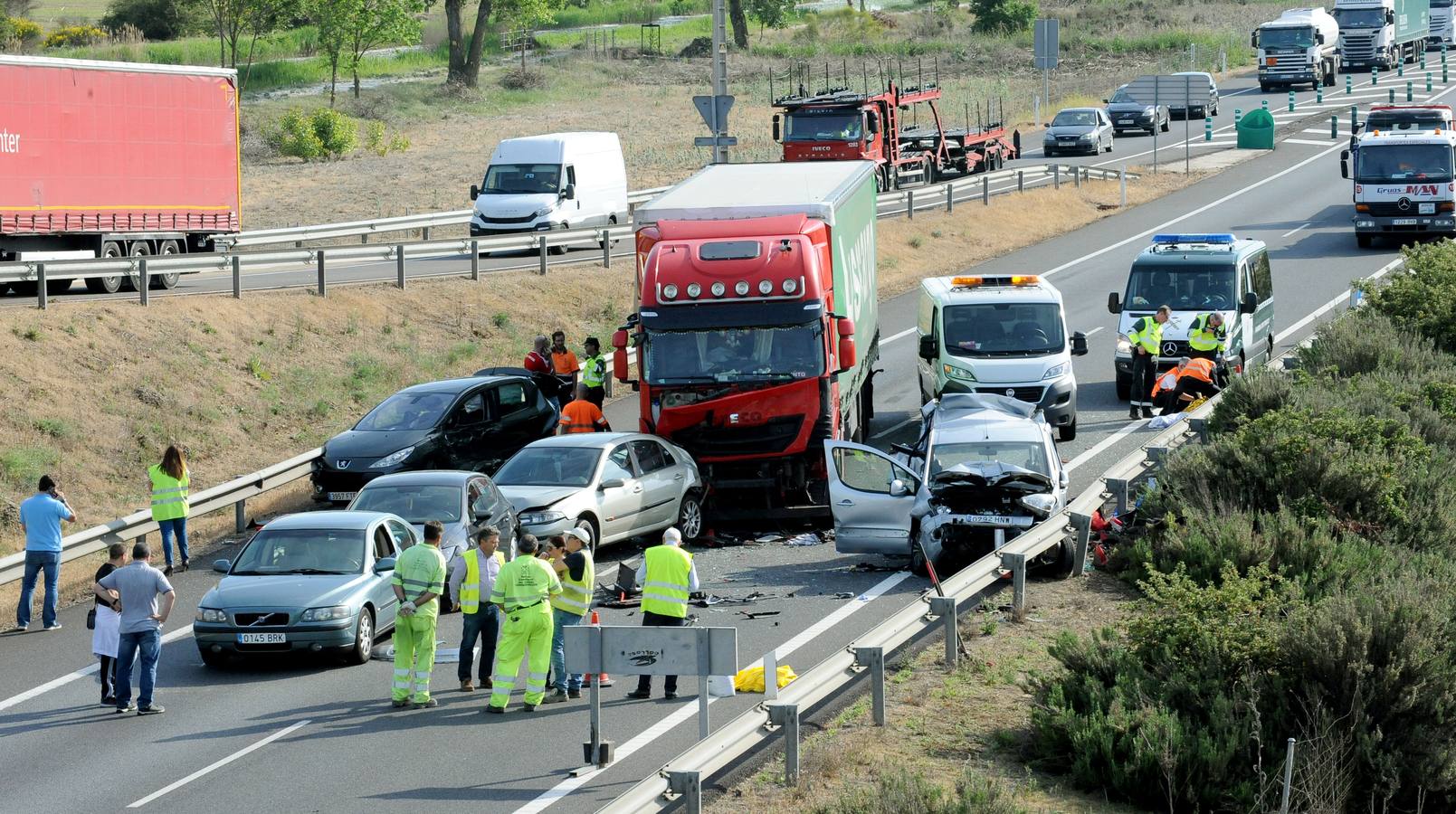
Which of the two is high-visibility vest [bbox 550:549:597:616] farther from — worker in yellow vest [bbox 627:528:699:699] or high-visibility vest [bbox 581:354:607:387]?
high-visibility vest [bbox 581:354:607:387]

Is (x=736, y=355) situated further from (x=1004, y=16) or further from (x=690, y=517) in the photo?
(x=1004, y=16)

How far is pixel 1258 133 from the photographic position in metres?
56.8

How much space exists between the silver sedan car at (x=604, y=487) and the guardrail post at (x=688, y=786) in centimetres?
861

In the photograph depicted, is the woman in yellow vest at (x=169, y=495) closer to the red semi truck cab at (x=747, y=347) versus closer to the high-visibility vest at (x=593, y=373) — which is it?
the red semi truck cab at (x=747, y=347)

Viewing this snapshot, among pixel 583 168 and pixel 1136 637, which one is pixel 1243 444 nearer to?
pixel 1136 637

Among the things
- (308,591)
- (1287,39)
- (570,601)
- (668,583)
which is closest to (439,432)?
(308,591)

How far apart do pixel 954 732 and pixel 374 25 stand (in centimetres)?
6829

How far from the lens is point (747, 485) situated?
65.5ft

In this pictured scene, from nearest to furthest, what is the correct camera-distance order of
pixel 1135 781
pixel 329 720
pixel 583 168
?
1. pixel 1135 781
2. pixel 329 720
3. pixel 583 168

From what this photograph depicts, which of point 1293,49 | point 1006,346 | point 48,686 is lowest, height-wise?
point 48,686

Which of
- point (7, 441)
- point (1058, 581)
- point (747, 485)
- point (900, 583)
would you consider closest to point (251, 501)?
point (7, 441)

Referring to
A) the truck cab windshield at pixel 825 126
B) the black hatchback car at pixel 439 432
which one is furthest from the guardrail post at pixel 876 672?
the truck cab windshield at pixel 825 126

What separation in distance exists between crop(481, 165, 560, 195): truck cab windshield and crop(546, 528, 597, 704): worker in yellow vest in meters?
26.0

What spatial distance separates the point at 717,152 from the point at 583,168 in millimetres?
8251
